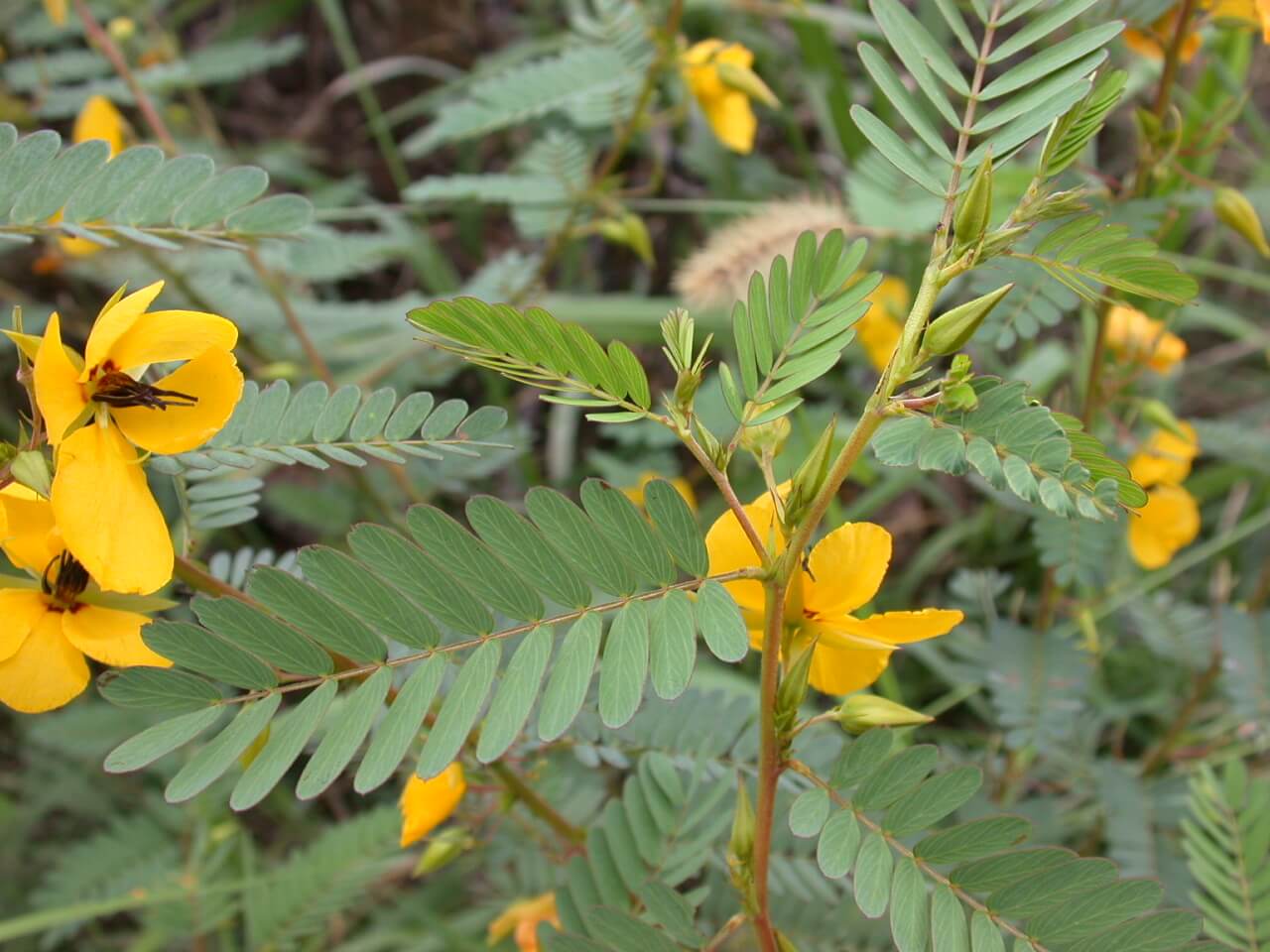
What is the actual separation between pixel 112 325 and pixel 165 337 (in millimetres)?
37

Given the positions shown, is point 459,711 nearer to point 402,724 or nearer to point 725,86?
point 402,724

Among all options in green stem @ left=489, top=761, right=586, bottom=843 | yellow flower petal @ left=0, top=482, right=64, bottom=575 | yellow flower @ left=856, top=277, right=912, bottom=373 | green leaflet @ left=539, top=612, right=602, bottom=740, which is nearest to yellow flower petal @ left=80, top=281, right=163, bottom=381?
yellow flower petal @ left=0, top=482, right=64, bottom=575

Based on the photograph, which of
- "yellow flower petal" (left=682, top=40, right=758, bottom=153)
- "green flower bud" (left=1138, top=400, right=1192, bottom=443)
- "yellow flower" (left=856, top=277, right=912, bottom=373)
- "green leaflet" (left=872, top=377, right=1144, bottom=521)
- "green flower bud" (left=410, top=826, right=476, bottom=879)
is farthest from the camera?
"yellow flower" (left=856, top=277, right=912, bottom=373)

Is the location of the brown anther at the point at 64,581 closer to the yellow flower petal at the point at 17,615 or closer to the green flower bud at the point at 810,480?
the yellow flower petal at the point at 17,615

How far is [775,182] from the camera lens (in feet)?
7.61

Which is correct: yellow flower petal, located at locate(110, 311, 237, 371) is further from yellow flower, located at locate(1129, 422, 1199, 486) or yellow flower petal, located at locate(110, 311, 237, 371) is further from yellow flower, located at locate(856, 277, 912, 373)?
yellow flower, located at locate(856, 277, 912, 373)

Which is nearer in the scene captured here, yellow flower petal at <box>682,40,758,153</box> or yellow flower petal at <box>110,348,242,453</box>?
yellow flower petal at <box>110,348,242,453</box>

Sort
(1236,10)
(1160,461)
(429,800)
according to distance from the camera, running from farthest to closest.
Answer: (1160,461)
(1236,10)
(429,800)

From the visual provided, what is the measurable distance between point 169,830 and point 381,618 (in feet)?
3.73

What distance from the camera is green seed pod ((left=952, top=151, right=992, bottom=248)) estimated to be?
57 centimetres

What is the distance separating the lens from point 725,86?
4.75 feet

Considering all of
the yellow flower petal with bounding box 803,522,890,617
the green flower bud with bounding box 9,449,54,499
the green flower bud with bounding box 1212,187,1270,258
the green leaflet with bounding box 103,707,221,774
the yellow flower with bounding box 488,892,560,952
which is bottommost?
the yellow flower with bounding box 488,892,560,952

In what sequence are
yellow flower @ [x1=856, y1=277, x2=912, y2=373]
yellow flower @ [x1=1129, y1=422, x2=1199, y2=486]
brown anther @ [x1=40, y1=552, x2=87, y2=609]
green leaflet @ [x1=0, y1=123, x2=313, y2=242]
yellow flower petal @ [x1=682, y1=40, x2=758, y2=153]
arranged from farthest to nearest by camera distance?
yellow flower @ [x1=856, y1=277, x2=912, y2=373]
yellow flower petal @ [x1=682, y1=40, x2=758, y2=153]
yellow flower @ [x1=1129, y1=422, x2=1199, y2=486]
green leaflet @ [x1=0, y1=123, x2=313, y2=242]
brown anther @ [x1=40, y1=552, x2=87, y2=609]

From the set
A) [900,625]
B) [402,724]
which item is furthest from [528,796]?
[900,625]
